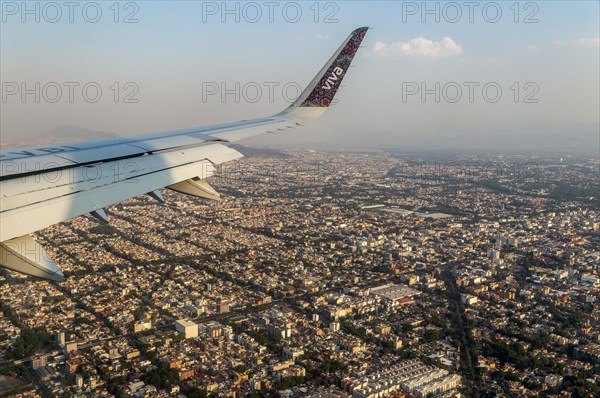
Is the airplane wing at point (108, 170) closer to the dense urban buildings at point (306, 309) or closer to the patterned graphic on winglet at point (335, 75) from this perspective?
the patterned graphic on winglet at point (335, 75)

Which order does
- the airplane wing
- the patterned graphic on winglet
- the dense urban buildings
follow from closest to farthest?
the airplane wing < the patterned graphic on winglet < the dense urban buildings

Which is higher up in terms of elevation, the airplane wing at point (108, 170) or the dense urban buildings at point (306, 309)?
the airplane wing at point (108, 170)

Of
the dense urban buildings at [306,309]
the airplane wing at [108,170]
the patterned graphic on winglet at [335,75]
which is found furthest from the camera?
the dense urban buildings at [306,309]

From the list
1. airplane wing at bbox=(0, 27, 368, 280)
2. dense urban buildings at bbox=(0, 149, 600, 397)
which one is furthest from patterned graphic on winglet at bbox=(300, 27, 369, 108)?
dense urban buildings at bbox=(0, 149, 600, 397)

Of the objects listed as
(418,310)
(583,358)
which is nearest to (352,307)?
(418,310)

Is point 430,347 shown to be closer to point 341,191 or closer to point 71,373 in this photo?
point 71,373

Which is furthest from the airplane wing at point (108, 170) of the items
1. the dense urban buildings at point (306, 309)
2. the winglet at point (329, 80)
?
the dense urban buildings at point (306, 309)

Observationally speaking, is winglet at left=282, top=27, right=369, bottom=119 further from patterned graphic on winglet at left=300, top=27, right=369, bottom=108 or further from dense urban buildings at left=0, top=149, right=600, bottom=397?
dense urban buildings at left=0, top=149, right=600, bottom=397

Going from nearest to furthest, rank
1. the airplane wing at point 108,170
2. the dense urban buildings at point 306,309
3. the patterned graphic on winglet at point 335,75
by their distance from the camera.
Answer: the airplane wing at point 108,170
the patterned graphic on winglet at point 335,75
the dense urban buildings at point 306,309
